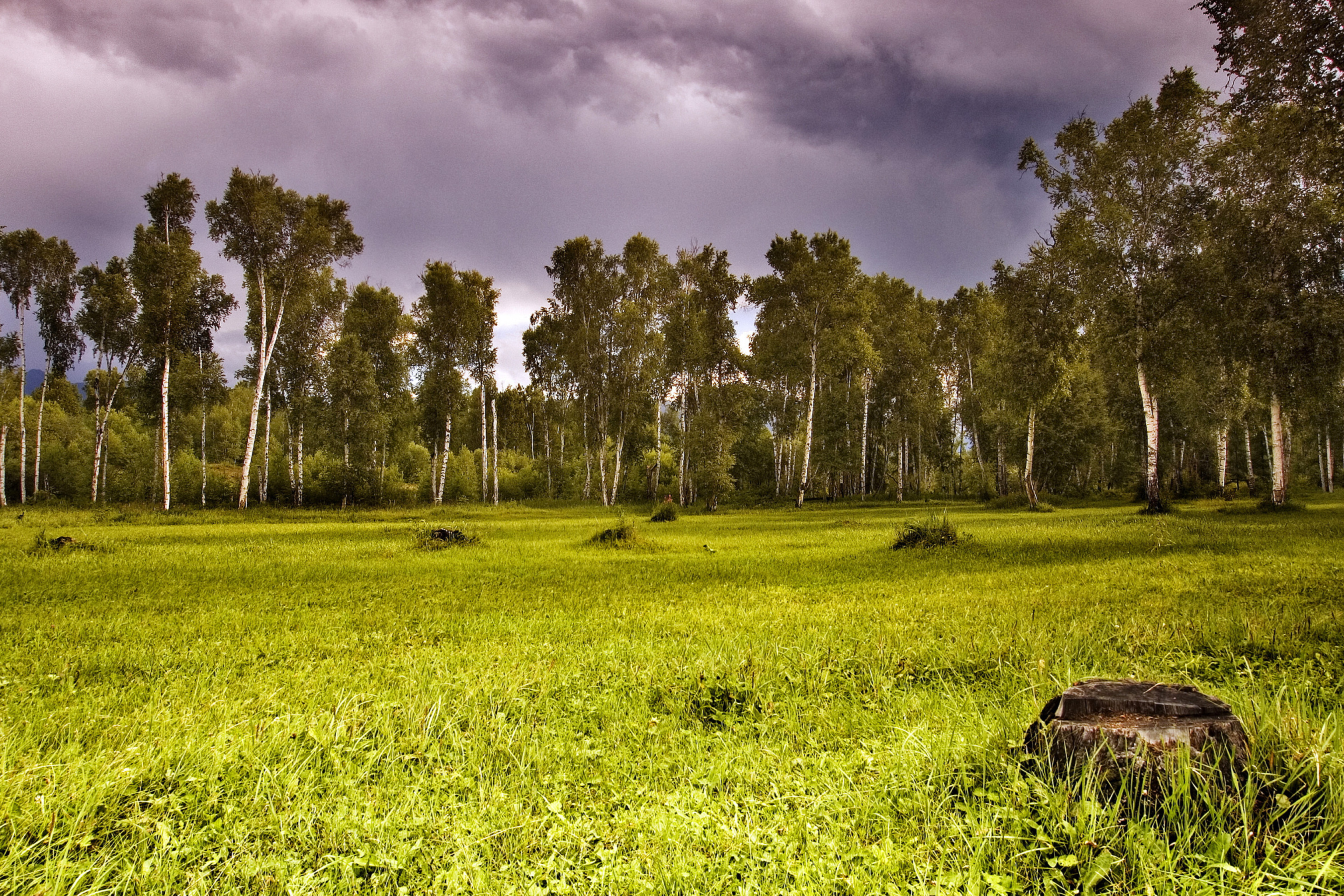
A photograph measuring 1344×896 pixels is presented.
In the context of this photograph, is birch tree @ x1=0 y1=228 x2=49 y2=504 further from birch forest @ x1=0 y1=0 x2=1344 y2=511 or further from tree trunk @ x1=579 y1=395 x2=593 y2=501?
tree trunk @ x1=579 y1=395 x2=593 y2=501

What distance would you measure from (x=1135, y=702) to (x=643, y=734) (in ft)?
10.5

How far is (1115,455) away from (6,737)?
7473 cm

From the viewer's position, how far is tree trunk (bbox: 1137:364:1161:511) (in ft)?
75.2

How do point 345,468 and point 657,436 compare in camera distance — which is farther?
point 657,436

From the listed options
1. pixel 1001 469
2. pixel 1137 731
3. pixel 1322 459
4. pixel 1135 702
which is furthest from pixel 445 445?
pixel 1322 459

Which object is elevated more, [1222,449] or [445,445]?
[445,445]

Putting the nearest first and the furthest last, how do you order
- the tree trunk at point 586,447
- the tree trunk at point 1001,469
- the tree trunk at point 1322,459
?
the tree trunk at point 1001,469 < the tree trunk at point 586,447 < the tree trunk at point 1322,459

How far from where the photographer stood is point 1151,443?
23188 mm

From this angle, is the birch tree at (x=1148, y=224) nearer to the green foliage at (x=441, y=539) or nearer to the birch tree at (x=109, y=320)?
the green foliage at (x=441, y=539)

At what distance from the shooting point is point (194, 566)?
12.3 metres

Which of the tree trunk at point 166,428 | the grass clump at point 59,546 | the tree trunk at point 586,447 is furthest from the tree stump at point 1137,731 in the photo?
the tree trunk at point 586,447

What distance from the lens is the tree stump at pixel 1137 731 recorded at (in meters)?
Answer: 2.80

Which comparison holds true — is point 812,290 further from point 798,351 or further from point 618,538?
point 618,538

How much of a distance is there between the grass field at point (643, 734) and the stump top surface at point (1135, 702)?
0.88 feet
